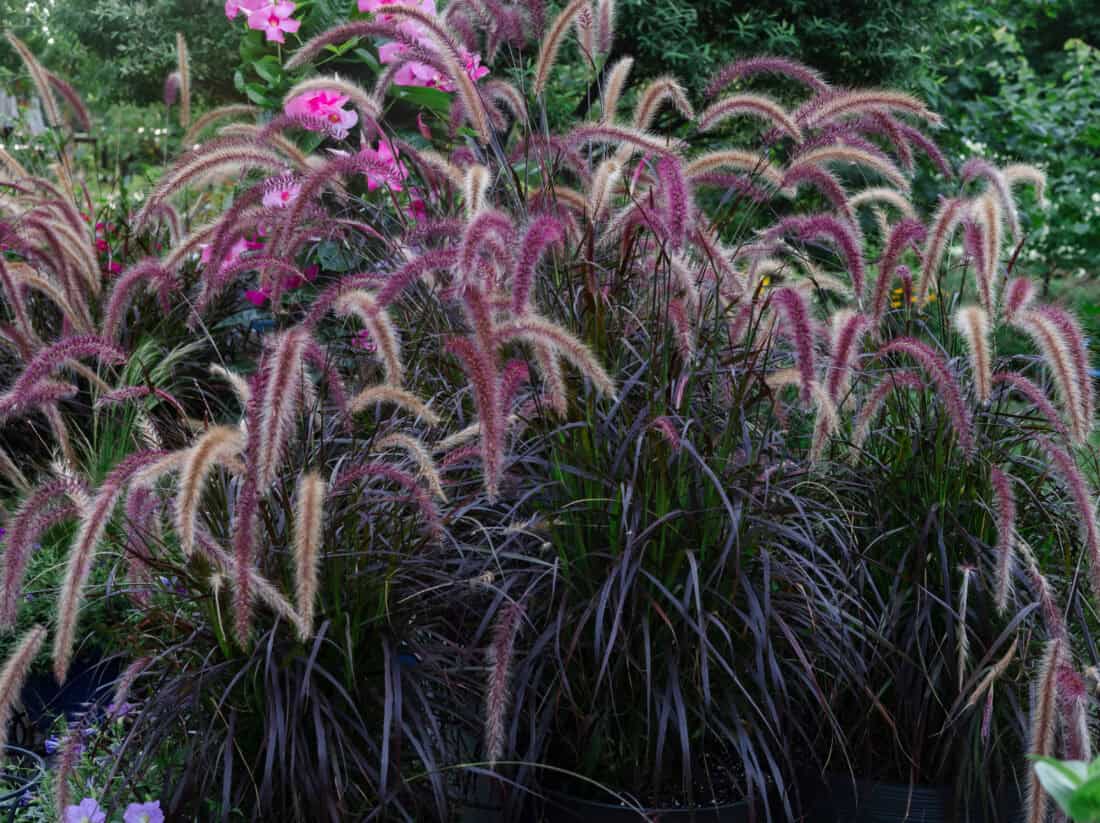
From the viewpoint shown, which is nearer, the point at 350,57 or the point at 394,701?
the point at 394,701

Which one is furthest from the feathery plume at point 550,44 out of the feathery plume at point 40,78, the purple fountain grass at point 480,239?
the feathery plume at point 40,78

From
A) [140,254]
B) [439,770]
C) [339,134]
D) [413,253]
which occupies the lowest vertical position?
[439,770]

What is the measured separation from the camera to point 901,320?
10.8 ft

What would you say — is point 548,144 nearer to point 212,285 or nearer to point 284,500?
point 212,285

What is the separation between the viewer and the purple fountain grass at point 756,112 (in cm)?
265

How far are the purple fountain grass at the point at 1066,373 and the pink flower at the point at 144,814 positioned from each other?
1.91 metres

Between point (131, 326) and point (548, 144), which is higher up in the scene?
point (548, 144)

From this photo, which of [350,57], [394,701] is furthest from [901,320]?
[350,57]

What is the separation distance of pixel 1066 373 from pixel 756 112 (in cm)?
91

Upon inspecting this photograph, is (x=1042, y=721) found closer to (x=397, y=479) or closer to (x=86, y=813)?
(x=397, y=479)

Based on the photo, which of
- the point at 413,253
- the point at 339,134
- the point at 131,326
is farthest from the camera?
the point at 131,326

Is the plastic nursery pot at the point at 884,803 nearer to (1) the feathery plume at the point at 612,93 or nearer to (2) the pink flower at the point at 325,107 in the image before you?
(1) the feathery plume at the point at 612,93

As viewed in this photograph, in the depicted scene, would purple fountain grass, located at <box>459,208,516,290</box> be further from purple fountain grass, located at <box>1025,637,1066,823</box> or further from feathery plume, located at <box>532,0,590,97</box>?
purple fountain grass, located at <box>1025,637,1066,823</box>

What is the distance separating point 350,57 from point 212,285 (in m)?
2.38
